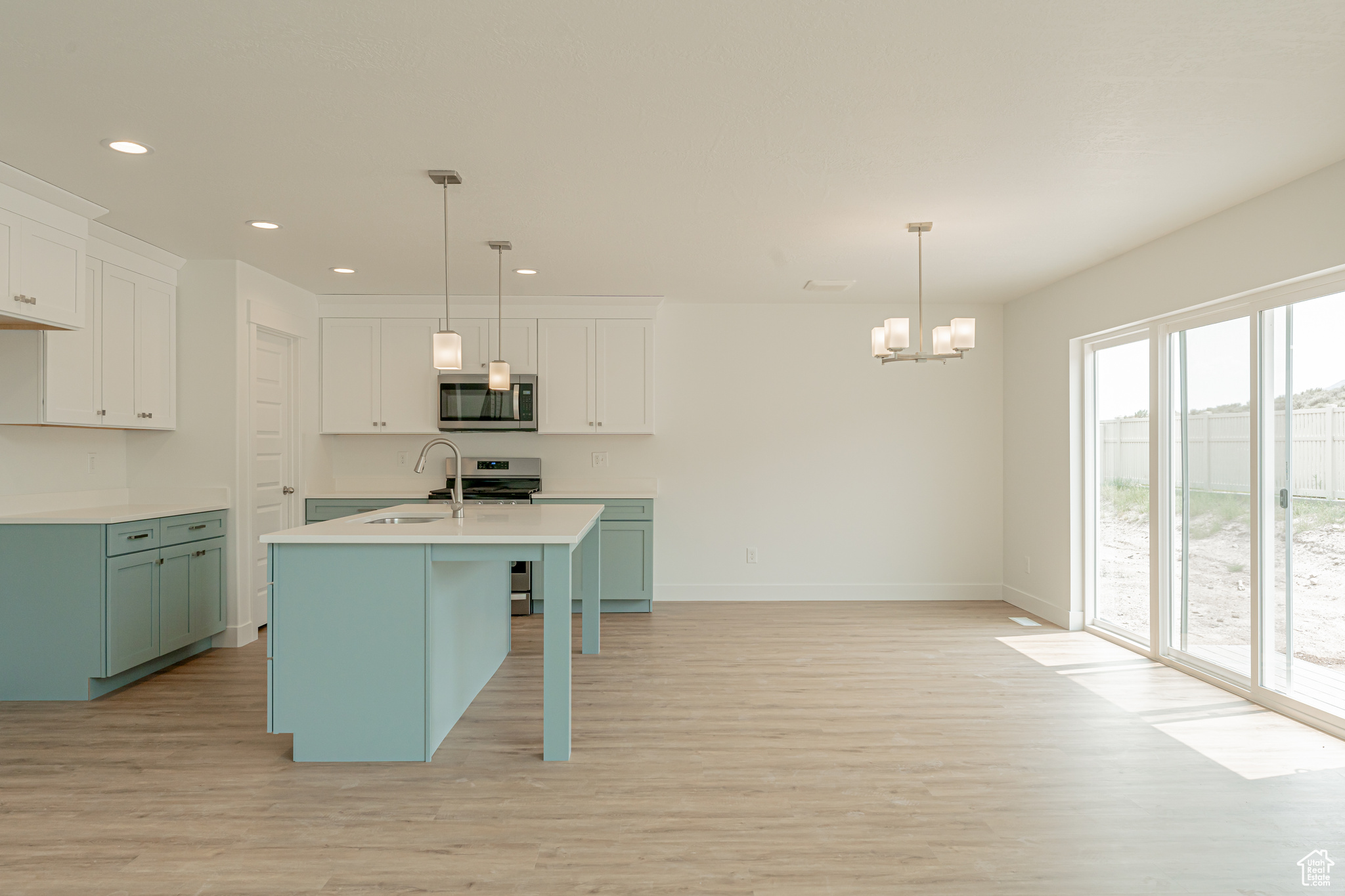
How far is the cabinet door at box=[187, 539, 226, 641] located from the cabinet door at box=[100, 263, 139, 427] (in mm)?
811

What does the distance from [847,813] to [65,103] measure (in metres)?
3.46

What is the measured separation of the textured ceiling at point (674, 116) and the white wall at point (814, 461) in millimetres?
1871

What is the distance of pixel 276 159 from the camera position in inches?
119

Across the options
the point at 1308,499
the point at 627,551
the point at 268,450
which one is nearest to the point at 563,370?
the point at 627,551

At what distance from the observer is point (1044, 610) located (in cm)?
542

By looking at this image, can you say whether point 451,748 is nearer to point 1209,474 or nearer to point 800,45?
point 800,45

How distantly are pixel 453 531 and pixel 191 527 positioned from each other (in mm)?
2208

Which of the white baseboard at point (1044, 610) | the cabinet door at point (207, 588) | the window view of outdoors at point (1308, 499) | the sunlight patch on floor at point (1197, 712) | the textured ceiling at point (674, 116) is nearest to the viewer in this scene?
the textured ceiling at point (674, 116)

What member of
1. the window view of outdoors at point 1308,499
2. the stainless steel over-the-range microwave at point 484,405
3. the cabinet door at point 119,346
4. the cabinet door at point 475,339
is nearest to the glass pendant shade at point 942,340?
the window view of outdoors at point 1308,499

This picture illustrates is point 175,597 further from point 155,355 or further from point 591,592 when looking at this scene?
point 591,592

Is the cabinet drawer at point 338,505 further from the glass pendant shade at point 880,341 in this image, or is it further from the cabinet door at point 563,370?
the glass pendant shade at point 880,341

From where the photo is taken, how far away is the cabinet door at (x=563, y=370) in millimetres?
5789

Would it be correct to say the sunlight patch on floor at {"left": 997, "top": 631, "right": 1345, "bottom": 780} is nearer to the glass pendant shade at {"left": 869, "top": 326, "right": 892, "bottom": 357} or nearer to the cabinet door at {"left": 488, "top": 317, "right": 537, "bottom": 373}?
the glass pendant shade at {"left": 869, "top": 326, "right": 892, "bottom": 357}

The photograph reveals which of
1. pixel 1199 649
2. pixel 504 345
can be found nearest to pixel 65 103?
pixel 504 345
